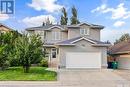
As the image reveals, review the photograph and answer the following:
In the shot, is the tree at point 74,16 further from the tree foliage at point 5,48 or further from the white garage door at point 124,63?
the tree foliage at point 5,48

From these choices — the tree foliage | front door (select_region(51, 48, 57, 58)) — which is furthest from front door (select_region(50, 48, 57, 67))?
the tree foliage

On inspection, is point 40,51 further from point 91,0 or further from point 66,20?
point 66,20

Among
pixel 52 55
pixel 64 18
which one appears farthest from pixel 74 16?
pixel 52 55

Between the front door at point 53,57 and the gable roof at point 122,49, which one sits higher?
the gable roof at point 122,49

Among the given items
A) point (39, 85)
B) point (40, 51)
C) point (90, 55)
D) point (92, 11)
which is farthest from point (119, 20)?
point (39, 85)

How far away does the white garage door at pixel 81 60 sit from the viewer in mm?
35250

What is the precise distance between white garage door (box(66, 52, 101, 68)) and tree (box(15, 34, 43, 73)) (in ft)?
22.2

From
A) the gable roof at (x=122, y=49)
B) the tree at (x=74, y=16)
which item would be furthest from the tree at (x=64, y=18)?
the gable roof at (x=122, y=49)

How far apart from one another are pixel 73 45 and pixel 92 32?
6948 millimetres

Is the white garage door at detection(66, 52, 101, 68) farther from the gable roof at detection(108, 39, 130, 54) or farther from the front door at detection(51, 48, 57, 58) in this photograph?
the front door at detection(51, 48, 57, 58)

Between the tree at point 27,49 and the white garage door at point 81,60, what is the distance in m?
6.76

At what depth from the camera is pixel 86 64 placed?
116 feet

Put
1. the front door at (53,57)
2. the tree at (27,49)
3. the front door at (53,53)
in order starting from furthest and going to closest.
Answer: the front door at (53,53)
the front door at (53,57)
the tree at (27,49)

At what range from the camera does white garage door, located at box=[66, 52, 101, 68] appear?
35250mm
